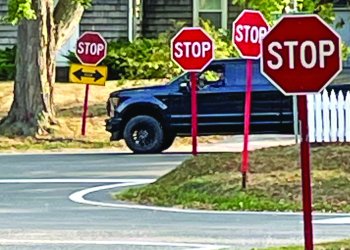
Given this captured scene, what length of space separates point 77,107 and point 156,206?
545 inches

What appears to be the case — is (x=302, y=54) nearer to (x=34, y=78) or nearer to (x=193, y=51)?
(x=193, y=51)

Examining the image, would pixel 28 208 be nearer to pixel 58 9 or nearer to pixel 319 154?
pixel 319 154

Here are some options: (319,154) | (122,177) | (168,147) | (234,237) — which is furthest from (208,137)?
(234,237)

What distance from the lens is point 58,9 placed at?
28.3 meters

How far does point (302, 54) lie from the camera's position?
9.10 meters

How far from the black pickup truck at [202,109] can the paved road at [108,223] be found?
12.9 feet

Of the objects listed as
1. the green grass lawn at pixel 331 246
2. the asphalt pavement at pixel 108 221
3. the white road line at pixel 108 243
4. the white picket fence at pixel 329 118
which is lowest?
the asphalt pavement at pixel 108 221


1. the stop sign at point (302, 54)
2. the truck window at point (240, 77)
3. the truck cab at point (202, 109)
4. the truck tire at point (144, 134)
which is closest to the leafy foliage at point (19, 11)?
the truck cab at point (202, 109)

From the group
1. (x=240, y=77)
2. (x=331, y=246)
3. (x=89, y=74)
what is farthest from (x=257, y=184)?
(x=89, y=74)

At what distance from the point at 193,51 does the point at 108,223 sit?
5.09 meters

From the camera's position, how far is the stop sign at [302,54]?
29.8ft

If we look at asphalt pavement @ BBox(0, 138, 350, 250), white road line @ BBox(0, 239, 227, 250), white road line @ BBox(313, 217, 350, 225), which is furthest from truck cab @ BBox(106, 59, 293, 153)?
white road line @ BBox(0, 239, 227, 250)

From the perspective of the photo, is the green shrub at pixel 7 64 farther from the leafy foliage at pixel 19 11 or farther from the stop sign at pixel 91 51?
the leafy foliage at pixel 19 11

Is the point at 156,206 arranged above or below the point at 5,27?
below
